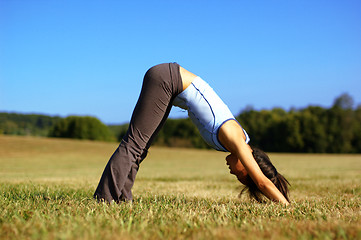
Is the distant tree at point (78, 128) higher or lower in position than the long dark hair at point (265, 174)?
lower

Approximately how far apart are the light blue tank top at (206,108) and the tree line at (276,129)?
54.6 m

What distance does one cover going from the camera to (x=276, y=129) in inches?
2613

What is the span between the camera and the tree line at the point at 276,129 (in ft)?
193

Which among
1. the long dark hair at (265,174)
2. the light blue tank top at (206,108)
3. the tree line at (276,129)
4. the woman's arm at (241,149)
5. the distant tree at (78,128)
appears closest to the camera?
the woman's arm at (241,149)

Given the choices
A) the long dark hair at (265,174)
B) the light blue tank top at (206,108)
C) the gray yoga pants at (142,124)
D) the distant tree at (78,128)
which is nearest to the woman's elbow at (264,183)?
the long dark hair at (265,174)

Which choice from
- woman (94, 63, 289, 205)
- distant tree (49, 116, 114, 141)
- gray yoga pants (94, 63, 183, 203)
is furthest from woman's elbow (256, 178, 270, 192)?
distant tree (49, 116, 114, 141)

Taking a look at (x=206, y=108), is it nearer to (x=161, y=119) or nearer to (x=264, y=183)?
(x=161, y=119)

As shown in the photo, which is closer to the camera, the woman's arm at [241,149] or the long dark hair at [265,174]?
the woman's arm at [241,149]

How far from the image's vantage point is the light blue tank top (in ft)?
11.2

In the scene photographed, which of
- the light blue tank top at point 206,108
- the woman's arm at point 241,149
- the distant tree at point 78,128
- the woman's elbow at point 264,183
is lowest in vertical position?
the distant tree at point 78,128

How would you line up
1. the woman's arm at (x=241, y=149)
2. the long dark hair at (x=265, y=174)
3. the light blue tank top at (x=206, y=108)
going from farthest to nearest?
the long dark hair at (x=265, y=174), the light blue tank top at (x=206, y=108), the woman's arm at (x=241, y=149)

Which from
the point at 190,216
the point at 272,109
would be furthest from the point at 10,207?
the point at 272,109

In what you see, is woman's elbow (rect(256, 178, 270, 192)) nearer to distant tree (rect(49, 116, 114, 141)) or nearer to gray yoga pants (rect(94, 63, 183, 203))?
gray yoga pants (rect(94, 63, 183, 203))

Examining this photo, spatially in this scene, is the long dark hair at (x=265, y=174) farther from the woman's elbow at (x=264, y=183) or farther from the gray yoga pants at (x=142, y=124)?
the gray yoga pants at (x=142, y=124)
